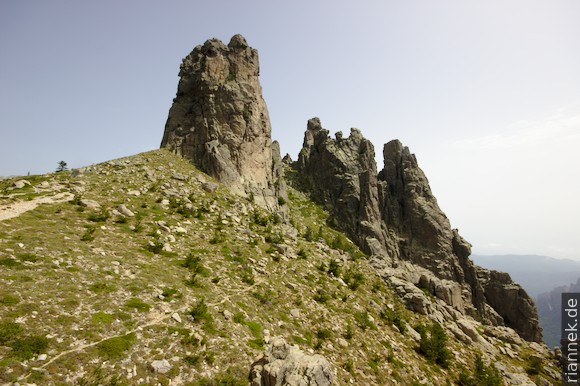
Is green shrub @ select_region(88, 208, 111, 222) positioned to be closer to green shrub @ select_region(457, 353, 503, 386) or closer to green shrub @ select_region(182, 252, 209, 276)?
green shrub @ select_region(182, 252, 209, 276)

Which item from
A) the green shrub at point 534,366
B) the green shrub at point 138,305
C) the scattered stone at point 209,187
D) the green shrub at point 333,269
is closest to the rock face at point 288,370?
the green shrub at point 138,305

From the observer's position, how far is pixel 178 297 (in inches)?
787

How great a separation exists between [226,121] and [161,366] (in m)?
44.5

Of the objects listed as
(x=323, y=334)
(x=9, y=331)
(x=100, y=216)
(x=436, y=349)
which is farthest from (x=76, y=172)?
(x=436, y=349)

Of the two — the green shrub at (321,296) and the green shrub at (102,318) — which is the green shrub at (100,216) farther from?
the green shrub at (321,296)

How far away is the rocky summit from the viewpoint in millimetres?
14742

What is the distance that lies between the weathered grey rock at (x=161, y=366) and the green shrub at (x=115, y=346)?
5.53 ft

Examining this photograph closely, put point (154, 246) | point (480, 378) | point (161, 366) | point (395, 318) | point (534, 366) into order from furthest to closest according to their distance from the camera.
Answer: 1. point (534, 366)
2. point (395, 318)
3. point (480, 378)
4. point (154, 246)
5. point (161, 366)

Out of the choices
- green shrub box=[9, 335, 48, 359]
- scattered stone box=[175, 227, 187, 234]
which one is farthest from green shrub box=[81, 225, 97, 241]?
green shrub box=[9, 335, 48, 359]

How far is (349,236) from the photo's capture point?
69.9 meters

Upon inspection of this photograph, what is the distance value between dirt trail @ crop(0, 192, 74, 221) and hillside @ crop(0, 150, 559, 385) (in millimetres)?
425

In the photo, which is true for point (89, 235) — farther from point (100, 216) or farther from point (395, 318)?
point (395, 318)

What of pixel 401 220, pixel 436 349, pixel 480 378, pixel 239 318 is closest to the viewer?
pixel 239 318

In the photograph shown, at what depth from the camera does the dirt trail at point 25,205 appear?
2294 cm
